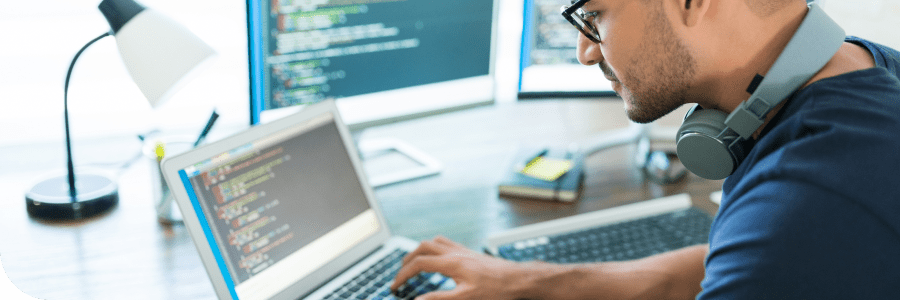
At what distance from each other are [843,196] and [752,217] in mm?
74

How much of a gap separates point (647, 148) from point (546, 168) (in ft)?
0.87

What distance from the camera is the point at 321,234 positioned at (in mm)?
884

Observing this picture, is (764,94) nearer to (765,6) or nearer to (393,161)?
(765,6)

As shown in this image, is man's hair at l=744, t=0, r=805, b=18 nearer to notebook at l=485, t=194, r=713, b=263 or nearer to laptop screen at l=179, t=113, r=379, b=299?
notebook at l=485, t=194, r=713, b=263

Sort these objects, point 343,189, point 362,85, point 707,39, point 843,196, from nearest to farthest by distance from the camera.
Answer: point 843,196 → point 707,39 → point 343,189 → point 362,85

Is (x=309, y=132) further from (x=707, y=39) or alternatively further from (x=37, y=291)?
(x=707, y=39)

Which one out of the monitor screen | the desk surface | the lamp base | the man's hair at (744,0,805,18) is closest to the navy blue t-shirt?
the man's hair at (744,0,805,18)

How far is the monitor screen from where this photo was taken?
3.43ft

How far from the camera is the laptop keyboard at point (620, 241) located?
95 cm

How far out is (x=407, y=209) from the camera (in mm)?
1119

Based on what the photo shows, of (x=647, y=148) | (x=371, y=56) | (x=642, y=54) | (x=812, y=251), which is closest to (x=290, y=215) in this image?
(x=371, y=56)

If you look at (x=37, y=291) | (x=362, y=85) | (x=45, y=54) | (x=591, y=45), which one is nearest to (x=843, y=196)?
(x=591, y=45)

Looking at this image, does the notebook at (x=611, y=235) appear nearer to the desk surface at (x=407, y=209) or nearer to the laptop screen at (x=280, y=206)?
the desk surface at (x=407, y=209)

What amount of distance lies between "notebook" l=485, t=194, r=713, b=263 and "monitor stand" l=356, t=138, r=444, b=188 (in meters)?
0.31
